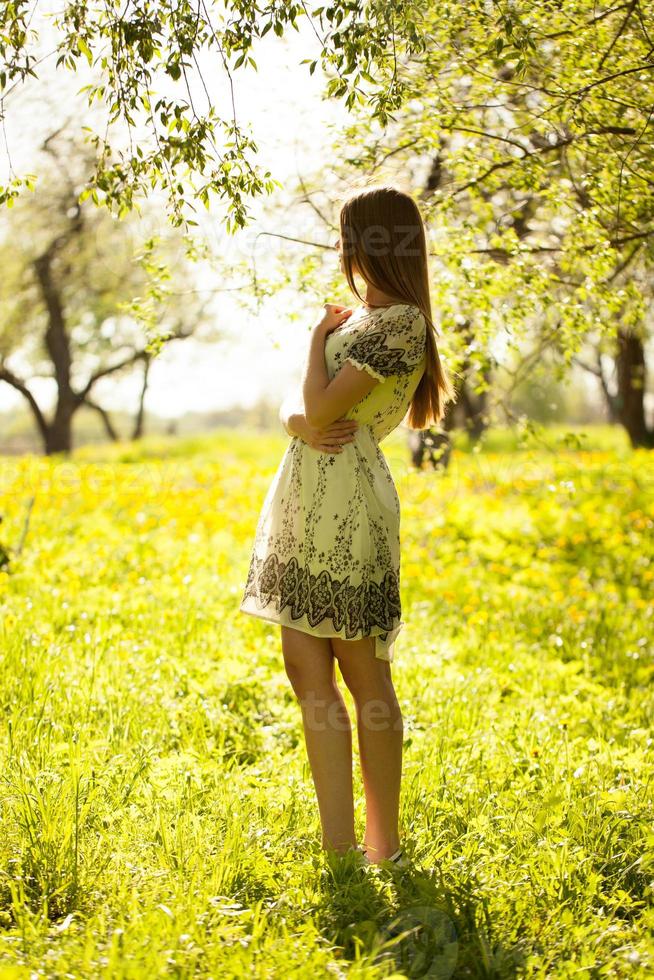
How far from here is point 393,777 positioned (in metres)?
2.67

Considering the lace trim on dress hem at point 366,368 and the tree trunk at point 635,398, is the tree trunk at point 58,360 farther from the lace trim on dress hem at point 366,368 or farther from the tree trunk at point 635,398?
the lace trim on dress hem at point 366,368

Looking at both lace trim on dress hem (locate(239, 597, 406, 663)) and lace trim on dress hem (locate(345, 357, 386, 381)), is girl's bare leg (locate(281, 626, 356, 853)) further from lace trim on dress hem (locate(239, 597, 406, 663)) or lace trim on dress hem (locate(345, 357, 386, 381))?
lace trim on dress hem (locate(345, 357, 386, 381))

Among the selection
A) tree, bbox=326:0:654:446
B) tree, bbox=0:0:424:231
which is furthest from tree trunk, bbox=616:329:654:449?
tree, bbox=0:0:424:231

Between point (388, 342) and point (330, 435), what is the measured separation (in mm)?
331

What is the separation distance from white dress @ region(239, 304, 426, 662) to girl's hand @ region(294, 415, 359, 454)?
0.10 ft

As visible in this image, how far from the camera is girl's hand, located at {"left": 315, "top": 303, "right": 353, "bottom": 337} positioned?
8.77ft

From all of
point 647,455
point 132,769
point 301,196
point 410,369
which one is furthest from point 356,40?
point 647,455

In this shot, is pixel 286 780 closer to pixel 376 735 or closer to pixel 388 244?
pixel 376 735

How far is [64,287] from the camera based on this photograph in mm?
17391

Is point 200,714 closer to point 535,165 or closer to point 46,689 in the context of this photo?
point 46,689

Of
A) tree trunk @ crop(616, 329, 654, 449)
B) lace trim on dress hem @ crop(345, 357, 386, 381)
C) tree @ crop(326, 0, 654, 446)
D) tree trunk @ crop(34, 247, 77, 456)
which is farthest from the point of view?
tree trunk @ crop(34, 247, 77, 456)

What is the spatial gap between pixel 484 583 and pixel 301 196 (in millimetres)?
3226

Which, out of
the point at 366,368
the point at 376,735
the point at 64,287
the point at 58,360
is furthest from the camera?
the point at 58,360

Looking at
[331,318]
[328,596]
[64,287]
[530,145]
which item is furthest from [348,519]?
[64,287]
